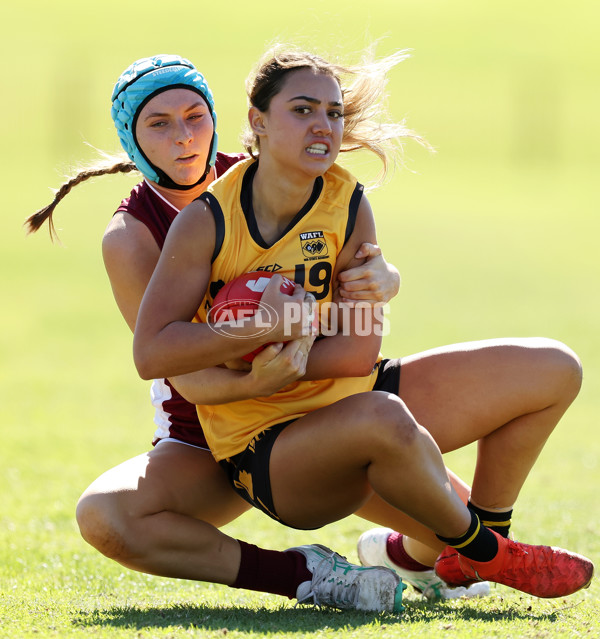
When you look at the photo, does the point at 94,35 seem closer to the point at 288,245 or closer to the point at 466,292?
the point at 466,292

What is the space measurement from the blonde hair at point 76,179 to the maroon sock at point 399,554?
2.08m

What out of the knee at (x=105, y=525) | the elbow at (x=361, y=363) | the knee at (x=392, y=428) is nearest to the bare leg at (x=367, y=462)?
the knee at (x=392, y=428)

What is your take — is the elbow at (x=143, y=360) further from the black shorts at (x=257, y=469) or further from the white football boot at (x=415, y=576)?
the white football boot at (x=415, y=576)

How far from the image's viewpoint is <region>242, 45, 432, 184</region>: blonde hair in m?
3.81

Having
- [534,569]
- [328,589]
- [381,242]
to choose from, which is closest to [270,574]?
[328,589]

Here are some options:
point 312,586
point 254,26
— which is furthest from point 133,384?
point 254,26

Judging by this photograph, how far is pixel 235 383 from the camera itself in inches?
143

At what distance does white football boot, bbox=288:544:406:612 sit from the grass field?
14 cm

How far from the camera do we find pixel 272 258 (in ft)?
12.4

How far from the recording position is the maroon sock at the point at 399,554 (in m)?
4.39

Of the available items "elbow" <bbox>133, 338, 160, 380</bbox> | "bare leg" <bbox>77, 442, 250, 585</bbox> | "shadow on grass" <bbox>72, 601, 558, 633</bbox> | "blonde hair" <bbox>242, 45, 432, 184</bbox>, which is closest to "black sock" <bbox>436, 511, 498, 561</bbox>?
"shadow on grass" <bbox>72, 601, 558, 633</bbox>

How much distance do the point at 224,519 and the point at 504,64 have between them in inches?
1694

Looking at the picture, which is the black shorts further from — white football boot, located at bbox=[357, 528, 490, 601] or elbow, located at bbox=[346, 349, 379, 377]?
white football boot, located at bbox=[357, 528, 490, 601]

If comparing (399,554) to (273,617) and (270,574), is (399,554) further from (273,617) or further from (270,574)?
(273,617)
